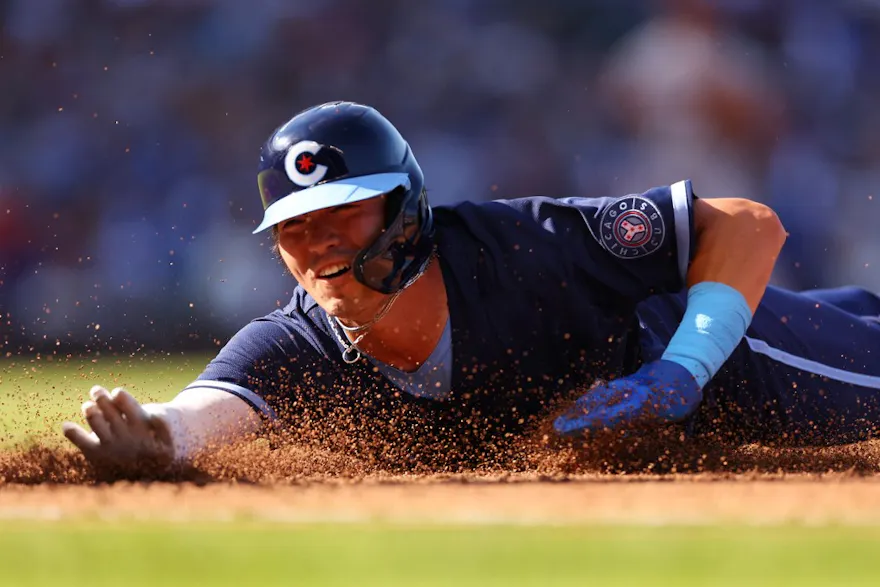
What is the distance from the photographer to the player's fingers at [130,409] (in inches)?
142

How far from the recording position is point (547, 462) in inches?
164

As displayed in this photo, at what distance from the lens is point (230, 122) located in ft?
34.9

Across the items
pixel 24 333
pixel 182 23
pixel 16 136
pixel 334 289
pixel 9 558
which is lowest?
pixel 24 333

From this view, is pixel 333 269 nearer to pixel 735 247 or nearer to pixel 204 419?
pixel 204 419

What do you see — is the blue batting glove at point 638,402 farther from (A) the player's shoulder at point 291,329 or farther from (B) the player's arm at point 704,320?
(A) the player's shoulder at point 291,329

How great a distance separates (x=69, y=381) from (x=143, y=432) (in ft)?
22.0

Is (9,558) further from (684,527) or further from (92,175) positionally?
(92,175)

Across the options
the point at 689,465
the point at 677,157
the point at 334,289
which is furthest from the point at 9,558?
the point at 677,157

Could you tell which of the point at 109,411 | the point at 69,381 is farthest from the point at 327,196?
the point at 69,381

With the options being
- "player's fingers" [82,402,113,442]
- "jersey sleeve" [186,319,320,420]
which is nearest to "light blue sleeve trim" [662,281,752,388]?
"jersey sleeve" [186,319,320,420]

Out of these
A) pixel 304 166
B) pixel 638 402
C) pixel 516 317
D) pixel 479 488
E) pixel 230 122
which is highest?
pixel 230 122

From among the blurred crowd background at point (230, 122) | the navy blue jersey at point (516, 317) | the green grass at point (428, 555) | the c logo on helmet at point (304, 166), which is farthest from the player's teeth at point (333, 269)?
the blurred crowd background at point (230, 122)

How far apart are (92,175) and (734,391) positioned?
23.9ft

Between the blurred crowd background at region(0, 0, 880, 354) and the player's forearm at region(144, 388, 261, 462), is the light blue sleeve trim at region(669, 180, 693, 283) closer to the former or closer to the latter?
the player's forearm at region(144, 388, 261, 462)
